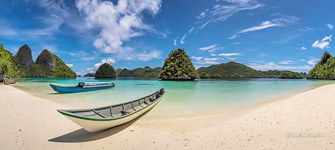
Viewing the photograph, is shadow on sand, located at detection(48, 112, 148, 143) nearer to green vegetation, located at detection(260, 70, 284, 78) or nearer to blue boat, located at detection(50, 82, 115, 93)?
blue boat, located at detection(50, 82, 115, 93)

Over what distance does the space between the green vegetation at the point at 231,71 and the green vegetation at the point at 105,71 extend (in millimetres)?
59932

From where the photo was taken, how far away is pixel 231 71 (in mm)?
129500

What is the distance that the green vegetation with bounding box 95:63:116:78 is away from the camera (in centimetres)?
11675

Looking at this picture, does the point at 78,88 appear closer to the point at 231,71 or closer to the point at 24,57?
the point at 231,71

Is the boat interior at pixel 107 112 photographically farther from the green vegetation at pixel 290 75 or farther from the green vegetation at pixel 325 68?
the green vegetation at pixel 290 75

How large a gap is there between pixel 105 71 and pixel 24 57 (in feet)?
247

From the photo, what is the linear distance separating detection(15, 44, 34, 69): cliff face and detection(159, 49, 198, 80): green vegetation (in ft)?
428

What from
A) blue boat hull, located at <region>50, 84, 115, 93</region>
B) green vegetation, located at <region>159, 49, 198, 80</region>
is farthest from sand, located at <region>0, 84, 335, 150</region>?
green vegetation, located at <region>159, 49, 198, 80</region>

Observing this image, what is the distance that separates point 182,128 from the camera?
22.8ft

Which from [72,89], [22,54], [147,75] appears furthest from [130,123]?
[22,54]

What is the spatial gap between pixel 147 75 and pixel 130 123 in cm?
12993

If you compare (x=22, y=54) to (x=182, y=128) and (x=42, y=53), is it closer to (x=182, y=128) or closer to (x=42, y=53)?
(x=42, y=53)

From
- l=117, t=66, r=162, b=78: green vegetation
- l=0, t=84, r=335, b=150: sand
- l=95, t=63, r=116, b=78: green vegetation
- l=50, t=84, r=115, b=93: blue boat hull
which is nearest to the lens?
l=0, t=84, r=335, b=150: sand

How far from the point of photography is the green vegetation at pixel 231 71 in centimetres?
12562
